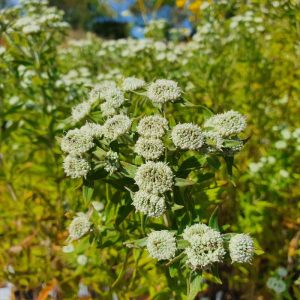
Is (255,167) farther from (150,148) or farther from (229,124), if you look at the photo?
(150,148)

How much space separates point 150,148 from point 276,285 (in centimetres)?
169

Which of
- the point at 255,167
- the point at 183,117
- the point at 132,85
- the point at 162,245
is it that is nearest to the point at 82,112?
the point at 132,85

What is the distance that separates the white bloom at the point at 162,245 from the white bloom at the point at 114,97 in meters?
0.59

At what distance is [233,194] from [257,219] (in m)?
0.28

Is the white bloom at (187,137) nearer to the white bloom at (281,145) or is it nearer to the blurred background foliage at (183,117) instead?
the blurred background foliage at (183,117)

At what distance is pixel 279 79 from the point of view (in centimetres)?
431

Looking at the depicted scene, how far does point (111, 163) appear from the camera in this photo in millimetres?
1784

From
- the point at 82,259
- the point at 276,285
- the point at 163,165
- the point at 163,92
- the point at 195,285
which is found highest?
the point at 163,92

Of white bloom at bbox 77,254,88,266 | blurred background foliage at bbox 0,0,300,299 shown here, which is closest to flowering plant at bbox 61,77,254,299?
blurred background foliage at bbox 0,0,300,299

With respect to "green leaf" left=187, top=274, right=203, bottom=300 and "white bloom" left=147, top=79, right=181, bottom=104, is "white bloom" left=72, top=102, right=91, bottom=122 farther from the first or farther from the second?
"green leaf" left=187, top=274, right=203, bottom=300

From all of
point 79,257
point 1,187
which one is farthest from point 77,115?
point 1,187

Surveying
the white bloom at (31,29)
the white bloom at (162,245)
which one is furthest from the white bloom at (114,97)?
the white bloom at (31,29)

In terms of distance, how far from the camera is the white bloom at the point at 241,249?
165 cm

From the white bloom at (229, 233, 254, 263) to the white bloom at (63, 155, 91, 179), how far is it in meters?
0.60
